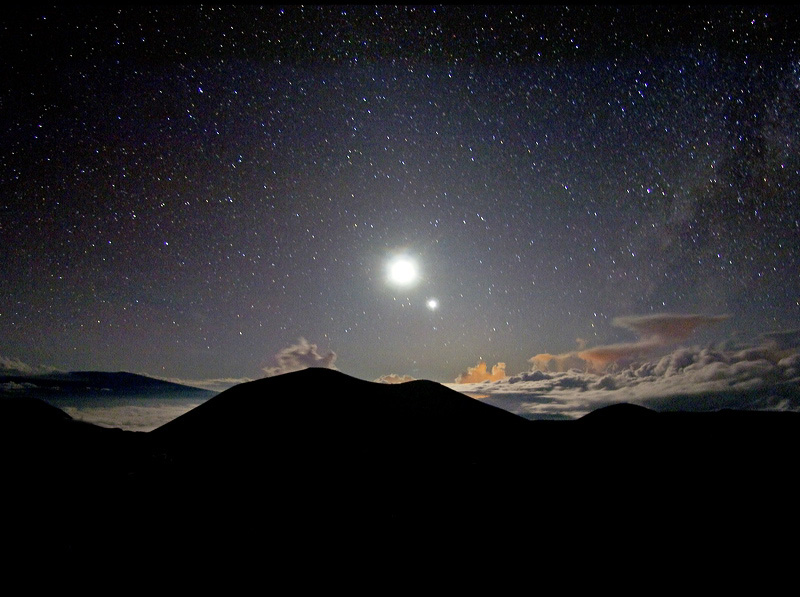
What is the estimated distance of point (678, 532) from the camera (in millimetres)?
11484

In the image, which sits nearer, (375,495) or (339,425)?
(375,495)

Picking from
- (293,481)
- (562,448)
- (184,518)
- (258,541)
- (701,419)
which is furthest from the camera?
(701,419)

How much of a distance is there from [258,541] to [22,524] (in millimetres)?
7415

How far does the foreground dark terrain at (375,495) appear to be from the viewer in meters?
10.1

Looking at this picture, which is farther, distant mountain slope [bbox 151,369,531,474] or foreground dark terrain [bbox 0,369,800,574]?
distant mountain slope [bbox 151,369,531,474]

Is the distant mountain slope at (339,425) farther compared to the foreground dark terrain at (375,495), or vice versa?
the distant mountain slope at (339,425)

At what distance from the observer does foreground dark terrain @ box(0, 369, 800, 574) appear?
1012 centimetres

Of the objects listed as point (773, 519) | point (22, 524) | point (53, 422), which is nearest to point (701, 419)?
point (773, 519)

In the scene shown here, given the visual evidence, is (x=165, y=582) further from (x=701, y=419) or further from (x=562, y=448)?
(x=701, y=419)

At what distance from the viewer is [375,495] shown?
53.1ft

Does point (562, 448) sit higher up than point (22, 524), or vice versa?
point (562, 448)

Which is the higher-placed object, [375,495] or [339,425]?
[339,425]

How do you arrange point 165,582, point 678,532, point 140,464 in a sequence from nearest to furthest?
point 165,582, point 678,532, point 140,464

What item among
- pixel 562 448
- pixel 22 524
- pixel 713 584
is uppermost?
pixel 562 448
